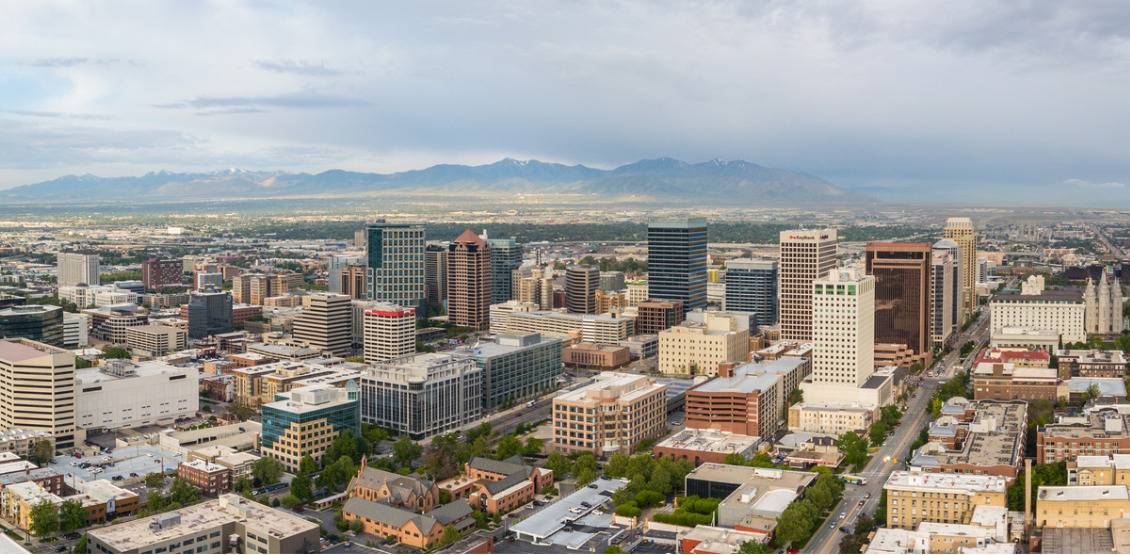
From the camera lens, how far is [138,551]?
93.4ft

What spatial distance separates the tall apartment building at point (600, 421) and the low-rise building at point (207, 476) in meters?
13.2

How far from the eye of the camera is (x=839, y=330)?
160 feet

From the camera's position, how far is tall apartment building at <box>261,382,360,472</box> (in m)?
39.6

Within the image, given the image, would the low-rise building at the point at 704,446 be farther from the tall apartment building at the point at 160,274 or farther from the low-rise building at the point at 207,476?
the tall apartment building at the point at 160,274

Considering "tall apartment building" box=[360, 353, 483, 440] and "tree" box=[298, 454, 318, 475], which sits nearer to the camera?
"tree" box=[298, 454, 318, 475]

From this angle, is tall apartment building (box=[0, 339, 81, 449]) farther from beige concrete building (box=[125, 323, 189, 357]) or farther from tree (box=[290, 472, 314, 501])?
beige concrete building (box=[125, 323, 189, 357])

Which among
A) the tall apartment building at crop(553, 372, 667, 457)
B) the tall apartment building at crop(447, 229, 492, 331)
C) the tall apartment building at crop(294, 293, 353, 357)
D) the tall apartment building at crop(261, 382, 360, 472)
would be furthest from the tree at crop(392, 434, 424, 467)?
the tall apartment building at crop(447, 229, 492, 331)

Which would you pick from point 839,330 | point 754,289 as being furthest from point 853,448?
point 754,289

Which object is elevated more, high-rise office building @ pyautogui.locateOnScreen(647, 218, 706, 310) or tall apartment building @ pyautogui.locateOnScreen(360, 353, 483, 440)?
high-rise office building @ pyautogui.locateOnScreen(647, 218, 706, 310)

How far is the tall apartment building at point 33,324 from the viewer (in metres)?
61.5

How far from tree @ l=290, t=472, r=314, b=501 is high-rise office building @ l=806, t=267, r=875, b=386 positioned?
2503 centimetres

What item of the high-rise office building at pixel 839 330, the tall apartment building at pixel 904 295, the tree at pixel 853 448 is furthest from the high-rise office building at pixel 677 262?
the tree at pixel 853 448

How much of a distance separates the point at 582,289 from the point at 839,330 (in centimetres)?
3335

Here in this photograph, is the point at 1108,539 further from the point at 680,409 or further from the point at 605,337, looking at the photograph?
the point at 605,337
